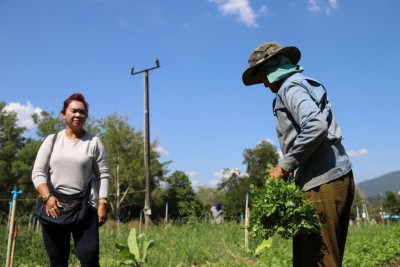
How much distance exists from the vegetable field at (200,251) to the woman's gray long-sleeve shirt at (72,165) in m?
2.03

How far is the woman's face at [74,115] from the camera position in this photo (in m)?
3.44

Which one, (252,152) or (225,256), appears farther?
(252,152)

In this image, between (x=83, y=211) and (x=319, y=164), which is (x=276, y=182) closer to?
(x=319, y=164)

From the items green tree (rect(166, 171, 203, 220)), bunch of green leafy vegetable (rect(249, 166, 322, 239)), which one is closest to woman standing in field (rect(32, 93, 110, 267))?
bunch of green leafy vegetable (rect(249, 166, 322, 239))

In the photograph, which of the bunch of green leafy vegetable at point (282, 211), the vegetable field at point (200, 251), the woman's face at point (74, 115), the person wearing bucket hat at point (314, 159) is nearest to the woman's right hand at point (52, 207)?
the woman's face at point (74, 115)

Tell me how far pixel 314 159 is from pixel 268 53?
73 centimetres

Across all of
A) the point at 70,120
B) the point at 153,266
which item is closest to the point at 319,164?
the point at 70,120

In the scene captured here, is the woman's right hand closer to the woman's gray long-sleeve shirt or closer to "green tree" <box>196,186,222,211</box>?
the woman's gray long-sleeve shirt

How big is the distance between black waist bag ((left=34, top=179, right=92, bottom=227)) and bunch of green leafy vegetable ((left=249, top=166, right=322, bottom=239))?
1534 millimetres

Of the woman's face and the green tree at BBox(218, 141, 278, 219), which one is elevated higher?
the green tree at BBox(218, 141, 278, 219)

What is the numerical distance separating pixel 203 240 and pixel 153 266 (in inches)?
84.5

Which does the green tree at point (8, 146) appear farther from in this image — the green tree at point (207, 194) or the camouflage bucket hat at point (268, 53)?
the camouflage bucket hat at point (268, 53)

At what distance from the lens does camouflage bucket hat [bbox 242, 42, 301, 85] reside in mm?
2513

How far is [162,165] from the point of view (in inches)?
1850
